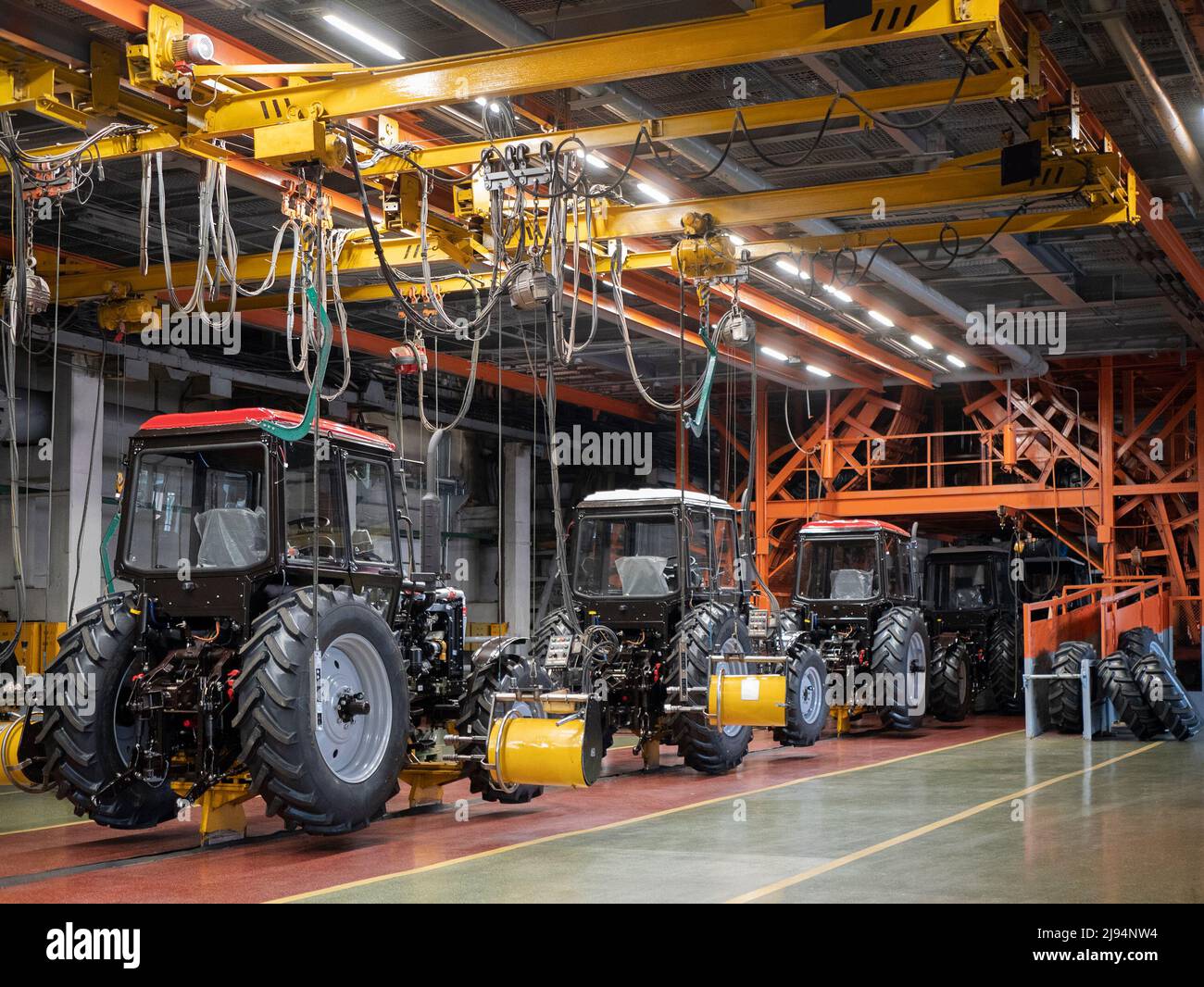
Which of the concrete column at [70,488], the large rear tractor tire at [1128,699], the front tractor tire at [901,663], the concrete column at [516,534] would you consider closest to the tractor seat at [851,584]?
the front tractor tire at [901,663]

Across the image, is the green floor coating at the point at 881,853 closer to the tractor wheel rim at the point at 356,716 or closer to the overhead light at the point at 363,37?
the tractor wheel rim at the point at 356,716

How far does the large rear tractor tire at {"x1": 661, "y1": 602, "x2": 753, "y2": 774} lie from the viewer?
10789 millimetres

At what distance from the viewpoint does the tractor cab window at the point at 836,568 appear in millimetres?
15477

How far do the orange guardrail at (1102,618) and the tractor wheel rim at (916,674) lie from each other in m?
1.20

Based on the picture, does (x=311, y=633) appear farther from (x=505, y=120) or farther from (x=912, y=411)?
(x=912, y=411)

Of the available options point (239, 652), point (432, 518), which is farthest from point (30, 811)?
point (432, 518)

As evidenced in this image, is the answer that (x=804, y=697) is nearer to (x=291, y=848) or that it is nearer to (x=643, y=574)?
(x=643, y=574)

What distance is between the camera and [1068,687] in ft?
49.4

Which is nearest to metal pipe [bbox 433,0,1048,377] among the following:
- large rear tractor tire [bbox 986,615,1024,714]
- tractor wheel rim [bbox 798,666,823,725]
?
large rear tractor tire [bbox 986,615,1024,714]

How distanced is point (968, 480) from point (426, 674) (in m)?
16.7

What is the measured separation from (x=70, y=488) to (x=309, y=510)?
7.76m

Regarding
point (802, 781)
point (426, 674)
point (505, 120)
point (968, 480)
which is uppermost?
point (505, 120)

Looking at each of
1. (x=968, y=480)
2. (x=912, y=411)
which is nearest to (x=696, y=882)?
(x=912, y=411)

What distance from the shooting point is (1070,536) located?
2120 centimetres
